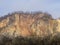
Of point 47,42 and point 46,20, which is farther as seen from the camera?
point 46,20

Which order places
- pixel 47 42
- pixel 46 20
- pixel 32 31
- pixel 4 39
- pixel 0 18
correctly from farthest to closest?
pixel 0 18, pixel 46 20, pixel 32 31, pixel 4 39, pixel 47 42

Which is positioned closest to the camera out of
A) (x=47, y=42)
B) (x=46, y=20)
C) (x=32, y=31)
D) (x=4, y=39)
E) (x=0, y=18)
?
(x=47, y=42)

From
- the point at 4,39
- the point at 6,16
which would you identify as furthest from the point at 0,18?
the point at 4,39

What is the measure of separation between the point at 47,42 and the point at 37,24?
7363 millimetres

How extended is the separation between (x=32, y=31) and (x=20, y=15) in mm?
3006

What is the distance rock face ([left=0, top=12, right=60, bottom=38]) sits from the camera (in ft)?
64.9

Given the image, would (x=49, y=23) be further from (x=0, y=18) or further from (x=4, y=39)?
(x=4, y=39)

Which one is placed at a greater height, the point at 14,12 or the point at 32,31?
the point at 14,12

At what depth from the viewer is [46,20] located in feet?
70.3

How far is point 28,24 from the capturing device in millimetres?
21625

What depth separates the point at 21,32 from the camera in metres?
20.0

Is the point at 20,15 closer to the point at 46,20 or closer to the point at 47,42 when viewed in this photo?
the point at 46,20

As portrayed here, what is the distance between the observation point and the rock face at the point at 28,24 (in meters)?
19.8

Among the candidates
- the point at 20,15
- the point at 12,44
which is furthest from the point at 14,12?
the point at 12,44
